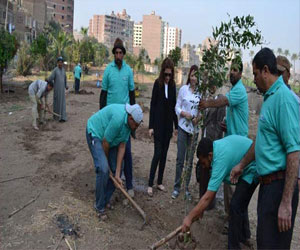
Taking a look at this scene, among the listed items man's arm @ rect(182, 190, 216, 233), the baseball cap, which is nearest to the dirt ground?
man's arm @ rect(182, 190, 216, 233)

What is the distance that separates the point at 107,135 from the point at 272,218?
2.12 meters

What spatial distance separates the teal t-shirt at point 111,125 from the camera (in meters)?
4.08

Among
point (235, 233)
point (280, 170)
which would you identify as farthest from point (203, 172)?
point (280, 170)

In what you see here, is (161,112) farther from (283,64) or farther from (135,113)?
(283,64)

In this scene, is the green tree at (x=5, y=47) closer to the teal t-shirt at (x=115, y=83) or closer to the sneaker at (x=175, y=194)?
the teal t-shirt at (x=115, y=83)

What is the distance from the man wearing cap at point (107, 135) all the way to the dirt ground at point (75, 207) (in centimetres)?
38

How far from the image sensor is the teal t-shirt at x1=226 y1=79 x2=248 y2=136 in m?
4.21

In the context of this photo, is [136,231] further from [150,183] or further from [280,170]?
[280,170]

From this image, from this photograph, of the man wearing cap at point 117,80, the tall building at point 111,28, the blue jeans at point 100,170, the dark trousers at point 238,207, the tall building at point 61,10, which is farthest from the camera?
the tall building at point 111,28

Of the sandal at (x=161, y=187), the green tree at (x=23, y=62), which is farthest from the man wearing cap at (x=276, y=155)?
the green tree at (x=23, y=62)

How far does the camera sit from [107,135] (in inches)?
164

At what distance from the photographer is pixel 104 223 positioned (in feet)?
14.1

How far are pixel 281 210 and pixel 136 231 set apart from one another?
6.84ft

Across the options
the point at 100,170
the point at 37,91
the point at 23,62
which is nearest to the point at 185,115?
the point at 100,170
